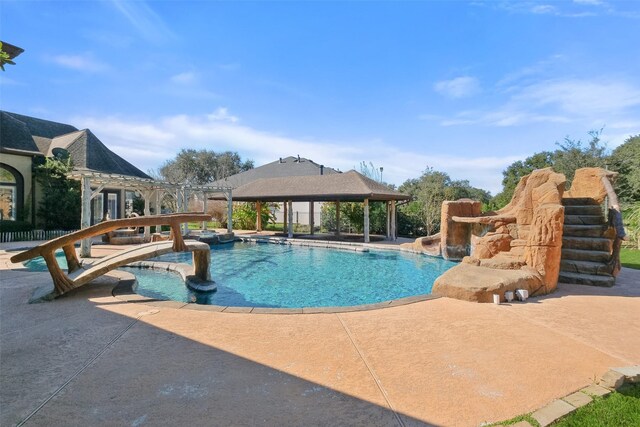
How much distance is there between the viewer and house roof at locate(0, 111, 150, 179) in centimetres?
1823

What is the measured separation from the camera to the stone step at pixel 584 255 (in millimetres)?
7676

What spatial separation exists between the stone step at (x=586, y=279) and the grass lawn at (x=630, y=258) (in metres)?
3.97

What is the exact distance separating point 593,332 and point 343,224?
66.4 ft

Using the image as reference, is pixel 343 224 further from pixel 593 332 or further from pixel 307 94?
pixel 593 332

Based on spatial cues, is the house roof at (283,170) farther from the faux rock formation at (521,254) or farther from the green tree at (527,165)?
the faux rock formation at (521,254)

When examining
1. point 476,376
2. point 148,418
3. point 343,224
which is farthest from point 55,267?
point 343,224

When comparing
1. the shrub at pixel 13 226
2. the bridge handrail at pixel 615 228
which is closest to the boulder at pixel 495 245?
the bridge handrail at pixel 615 228

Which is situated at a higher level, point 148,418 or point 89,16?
point 89,16

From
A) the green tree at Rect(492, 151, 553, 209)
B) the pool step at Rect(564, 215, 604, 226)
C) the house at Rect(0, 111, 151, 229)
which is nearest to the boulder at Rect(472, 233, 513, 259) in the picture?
the pool step at Rect(564, 215, 604, 226)

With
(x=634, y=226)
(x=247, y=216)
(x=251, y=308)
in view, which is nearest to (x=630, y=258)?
(x=634, y=226)

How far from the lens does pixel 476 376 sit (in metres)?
3.11

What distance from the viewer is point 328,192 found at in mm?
18000

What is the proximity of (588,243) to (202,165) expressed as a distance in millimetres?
45876

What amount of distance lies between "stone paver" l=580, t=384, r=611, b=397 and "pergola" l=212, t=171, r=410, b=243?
542 inches
